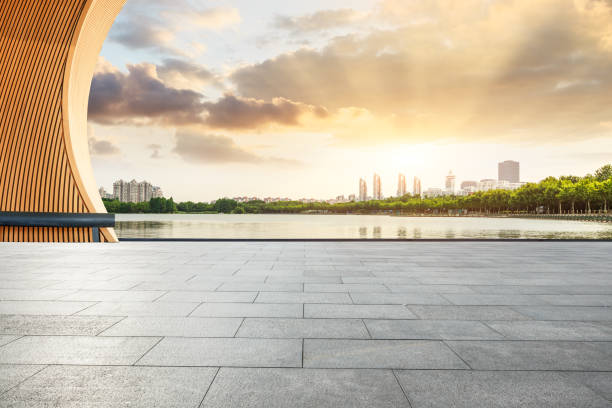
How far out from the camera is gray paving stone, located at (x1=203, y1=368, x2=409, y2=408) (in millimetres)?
2691

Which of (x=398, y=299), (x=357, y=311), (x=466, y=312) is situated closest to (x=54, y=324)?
(x=357, y=311)

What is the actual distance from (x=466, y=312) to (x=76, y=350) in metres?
4.56

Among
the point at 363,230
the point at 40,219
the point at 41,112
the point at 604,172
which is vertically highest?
the point at 604,172

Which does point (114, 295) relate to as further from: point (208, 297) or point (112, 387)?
point (112, 387)

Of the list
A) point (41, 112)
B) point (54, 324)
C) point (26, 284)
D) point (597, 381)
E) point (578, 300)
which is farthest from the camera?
point (41, 112)

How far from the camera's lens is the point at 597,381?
3051mm

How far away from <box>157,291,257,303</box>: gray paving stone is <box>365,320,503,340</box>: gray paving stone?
2027 mm

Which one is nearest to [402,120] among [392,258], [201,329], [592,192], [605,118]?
[592,192]

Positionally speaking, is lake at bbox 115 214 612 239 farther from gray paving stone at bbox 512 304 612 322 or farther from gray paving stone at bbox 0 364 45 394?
gray paving stone at bbox 0 364 45 394

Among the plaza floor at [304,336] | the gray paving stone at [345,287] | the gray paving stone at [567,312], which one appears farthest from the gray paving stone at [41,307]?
the gray paving stone at [567,312]

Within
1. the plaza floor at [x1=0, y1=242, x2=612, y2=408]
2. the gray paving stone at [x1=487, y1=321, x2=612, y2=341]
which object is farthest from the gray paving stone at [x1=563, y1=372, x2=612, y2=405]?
the gray paving stone at [x1=487, y1=321, x2=612, y2=341]

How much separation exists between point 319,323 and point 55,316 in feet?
10.9

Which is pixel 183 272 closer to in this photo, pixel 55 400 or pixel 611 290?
pixel 55 400

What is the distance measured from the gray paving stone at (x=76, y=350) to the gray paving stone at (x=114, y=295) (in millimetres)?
1608
